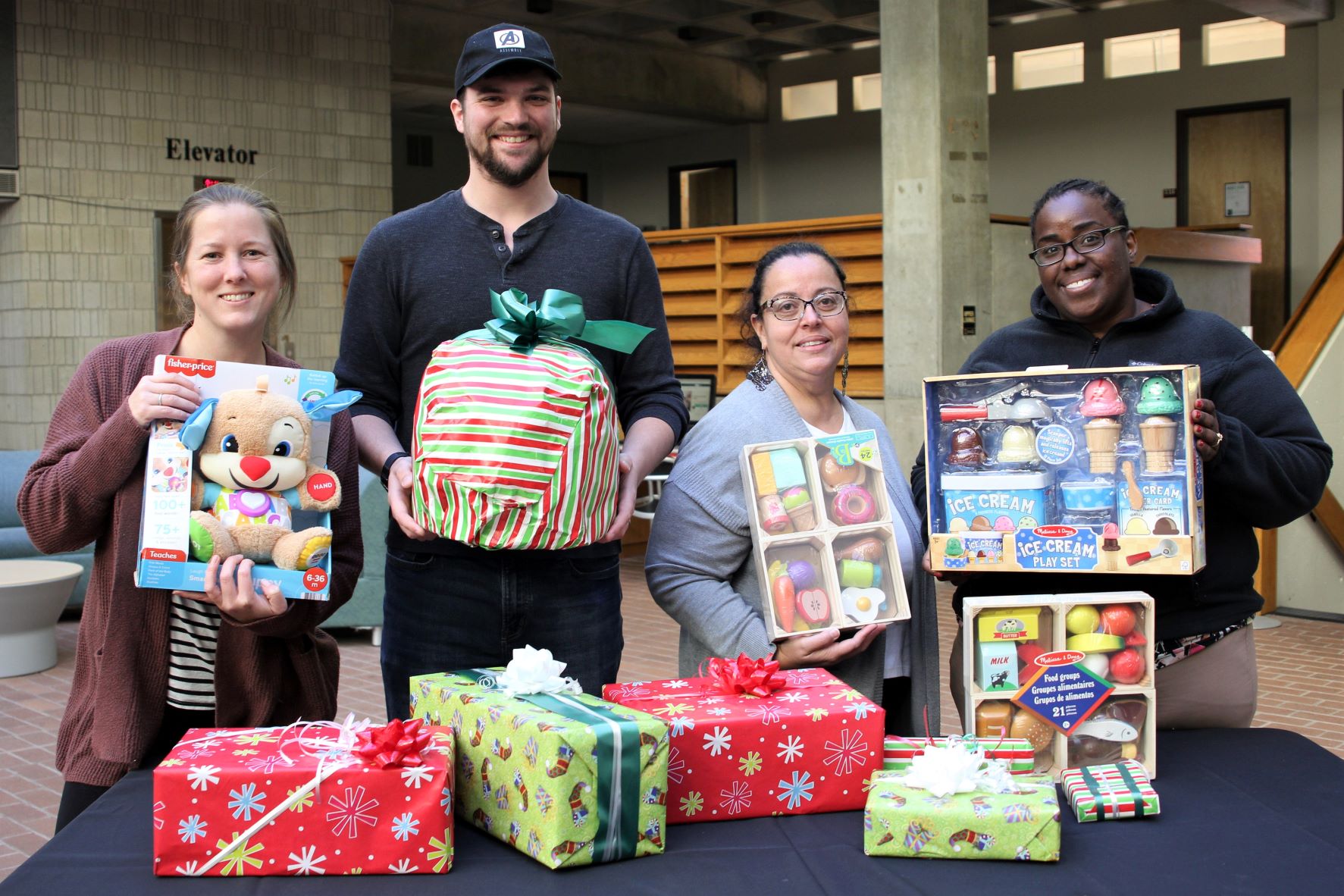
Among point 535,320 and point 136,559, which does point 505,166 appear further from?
point 136,559

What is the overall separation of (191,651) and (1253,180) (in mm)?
13544

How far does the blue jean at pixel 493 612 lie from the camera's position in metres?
2.15

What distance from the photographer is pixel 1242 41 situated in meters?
13.3

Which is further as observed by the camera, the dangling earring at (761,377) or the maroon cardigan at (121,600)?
the dangling earring at (761,377)

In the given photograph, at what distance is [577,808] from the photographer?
1.58 m

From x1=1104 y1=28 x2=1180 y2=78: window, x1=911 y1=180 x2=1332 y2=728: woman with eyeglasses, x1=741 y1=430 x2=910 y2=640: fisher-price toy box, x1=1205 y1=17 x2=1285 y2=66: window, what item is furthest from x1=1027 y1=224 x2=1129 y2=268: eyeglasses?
x1=1104 y1=28 x2=1180 y2=78: window

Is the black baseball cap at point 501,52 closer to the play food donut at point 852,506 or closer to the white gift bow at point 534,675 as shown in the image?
the play food donut at point 852,506

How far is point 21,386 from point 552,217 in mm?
9778

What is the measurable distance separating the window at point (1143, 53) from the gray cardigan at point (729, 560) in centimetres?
1312

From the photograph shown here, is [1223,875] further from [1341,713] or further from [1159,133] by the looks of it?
[1159,133]

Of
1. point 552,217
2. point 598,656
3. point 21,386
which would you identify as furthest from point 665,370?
point 21,386

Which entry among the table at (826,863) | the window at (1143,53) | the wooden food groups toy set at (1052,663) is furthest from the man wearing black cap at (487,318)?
the window at (1143,53)

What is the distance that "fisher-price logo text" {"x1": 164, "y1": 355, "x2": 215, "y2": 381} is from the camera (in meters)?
1.80

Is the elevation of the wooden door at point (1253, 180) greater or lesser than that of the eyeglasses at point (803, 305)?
greater
